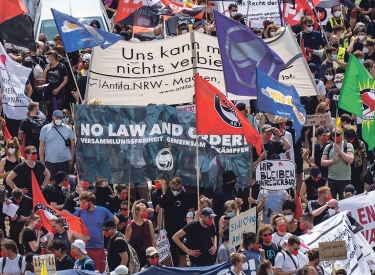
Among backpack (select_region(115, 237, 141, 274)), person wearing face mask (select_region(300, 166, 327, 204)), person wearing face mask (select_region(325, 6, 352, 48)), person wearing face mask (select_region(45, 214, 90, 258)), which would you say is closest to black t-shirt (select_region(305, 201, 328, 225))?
person wearing face mask (select_region(300, 166, 327, 204))

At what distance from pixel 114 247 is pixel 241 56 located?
13.9 ft

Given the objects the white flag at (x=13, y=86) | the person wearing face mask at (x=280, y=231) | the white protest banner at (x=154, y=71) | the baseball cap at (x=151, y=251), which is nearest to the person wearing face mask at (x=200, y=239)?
the person wearing face mask at (x=280, y=231)

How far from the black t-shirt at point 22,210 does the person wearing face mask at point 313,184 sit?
3.91 m

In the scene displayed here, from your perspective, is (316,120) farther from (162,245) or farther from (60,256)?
(60,256)

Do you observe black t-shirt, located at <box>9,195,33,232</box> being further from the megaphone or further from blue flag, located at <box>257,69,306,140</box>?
the megaphone

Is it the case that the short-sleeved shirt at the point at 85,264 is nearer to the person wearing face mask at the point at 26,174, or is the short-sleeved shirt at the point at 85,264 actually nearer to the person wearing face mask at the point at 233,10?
the person wearing face mask at the point at 26,174

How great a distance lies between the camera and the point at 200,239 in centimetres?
2019

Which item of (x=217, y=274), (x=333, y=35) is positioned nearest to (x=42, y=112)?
(x=333, y=35)

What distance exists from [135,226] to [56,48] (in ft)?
25.4

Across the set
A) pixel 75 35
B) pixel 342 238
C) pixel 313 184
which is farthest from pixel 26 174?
pixel 342 238

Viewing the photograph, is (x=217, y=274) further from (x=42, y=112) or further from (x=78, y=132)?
(x=42, y=112)

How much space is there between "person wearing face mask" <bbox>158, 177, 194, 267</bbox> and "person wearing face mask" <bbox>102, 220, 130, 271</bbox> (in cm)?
135

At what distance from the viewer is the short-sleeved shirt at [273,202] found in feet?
70.4

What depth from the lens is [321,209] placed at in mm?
21094
